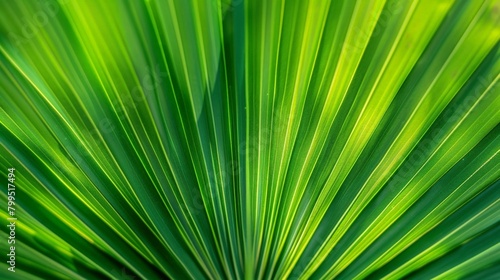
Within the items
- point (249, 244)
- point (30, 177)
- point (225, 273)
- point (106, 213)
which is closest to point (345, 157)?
point (249, 244)

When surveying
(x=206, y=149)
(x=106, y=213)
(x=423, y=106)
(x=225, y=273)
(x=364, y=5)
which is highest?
(x=364, y=5)

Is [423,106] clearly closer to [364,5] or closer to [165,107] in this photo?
[364,5]

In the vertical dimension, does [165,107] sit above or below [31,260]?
above

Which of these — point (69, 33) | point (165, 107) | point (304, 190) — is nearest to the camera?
point (69, 33)

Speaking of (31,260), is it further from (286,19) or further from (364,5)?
(364,5)

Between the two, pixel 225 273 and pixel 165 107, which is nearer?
pixel 165 107

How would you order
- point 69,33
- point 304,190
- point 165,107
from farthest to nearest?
point 304,190
point 165,107
point 69,33
